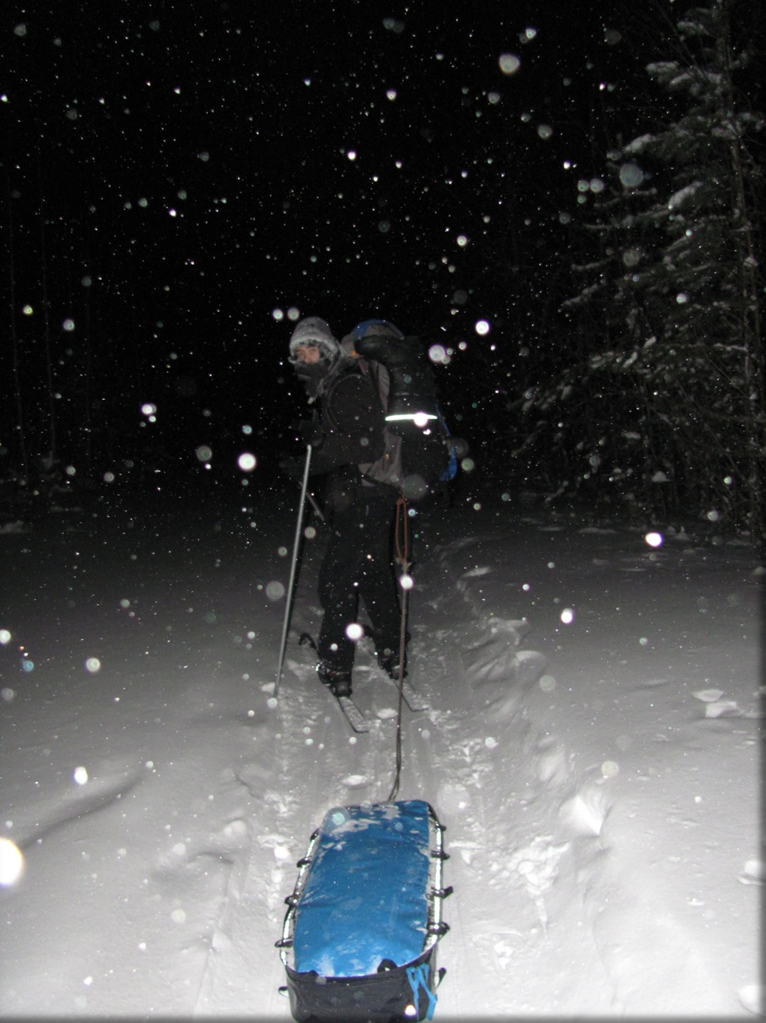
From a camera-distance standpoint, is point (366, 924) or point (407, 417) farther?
point (407, 417)

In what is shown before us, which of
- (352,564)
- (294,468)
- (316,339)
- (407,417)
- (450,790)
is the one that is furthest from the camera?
(294,468)

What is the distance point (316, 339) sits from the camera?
176 inches

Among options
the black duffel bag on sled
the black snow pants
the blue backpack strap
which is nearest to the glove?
the black snow pants

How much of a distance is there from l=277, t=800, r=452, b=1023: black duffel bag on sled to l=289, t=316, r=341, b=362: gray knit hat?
2.87m

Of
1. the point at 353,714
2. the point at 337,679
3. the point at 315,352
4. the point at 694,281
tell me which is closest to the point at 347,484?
the point at 315,352

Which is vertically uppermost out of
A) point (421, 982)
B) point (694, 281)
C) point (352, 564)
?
point (694, 281)

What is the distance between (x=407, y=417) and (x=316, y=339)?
0.81 metres

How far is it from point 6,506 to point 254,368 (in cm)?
2695

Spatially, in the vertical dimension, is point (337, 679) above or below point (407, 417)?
below

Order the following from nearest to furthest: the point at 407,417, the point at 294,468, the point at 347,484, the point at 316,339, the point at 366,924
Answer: the point at 366,924 → the point at 407,417 → the point at 316,339 → the point at 347,484 → the point at 294,468

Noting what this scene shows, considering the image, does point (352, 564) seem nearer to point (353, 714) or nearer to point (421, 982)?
point (353, 714)

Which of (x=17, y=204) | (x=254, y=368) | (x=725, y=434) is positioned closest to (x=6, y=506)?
(x=17, y=204)

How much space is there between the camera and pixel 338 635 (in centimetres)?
471

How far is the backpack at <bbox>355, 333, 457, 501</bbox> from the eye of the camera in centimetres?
432
